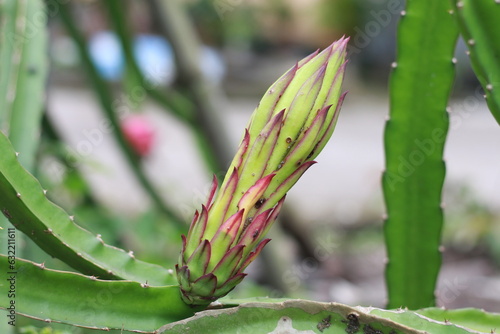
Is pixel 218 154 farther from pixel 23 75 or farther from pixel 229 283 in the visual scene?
pixel 229 283

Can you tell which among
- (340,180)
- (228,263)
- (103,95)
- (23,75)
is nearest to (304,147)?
(228,263)

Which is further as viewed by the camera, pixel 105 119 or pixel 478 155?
pixel 478 155

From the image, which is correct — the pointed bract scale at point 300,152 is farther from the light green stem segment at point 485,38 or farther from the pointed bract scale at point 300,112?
the light green stem segment at point 485,38

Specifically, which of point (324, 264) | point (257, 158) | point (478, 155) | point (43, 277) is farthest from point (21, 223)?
point (478, 155)

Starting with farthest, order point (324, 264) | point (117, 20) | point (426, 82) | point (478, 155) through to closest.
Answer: point (478, 155), point (324, 264), point (117, 20), point (426, 82)

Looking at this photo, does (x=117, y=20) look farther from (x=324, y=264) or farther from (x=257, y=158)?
(x=324, y=264)

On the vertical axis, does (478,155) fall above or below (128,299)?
above
